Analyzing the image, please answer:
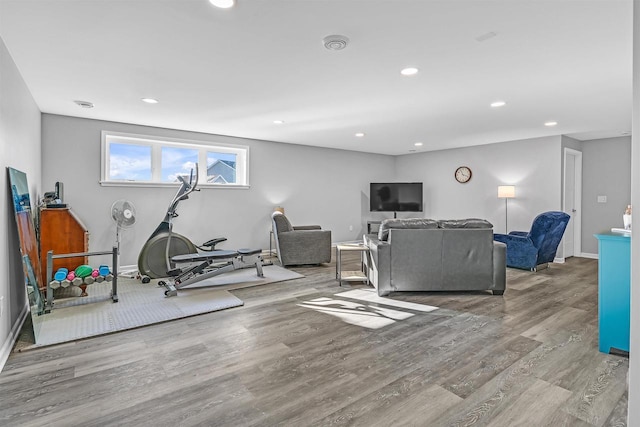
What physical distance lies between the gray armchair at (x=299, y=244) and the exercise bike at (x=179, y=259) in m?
0.69

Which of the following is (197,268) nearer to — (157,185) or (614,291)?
(157,185)

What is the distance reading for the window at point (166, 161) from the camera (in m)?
5.36

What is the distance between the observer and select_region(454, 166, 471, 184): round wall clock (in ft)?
25.2

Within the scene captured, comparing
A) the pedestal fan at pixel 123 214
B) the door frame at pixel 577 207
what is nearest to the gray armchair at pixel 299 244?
the pedestal fan at pixel 123 214

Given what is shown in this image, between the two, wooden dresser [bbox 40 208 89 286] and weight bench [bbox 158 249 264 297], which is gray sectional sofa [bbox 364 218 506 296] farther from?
wooden dresser [bbox 40 208 89 286]

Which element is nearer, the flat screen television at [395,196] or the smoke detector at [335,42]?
the smoke detector at [335,42]

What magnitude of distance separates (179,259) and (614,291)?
173 inches

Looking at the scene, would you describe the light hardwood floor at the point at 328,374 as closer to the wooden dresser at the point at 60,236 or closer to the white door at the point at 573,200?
the wooden dresser at the point at 60,236

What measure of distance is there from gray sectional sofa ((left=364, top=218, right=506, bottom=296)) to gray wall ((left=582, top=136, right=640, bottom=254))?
13.2 ft

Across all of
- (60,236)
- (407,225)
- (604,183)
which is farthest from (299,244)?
(604,183)

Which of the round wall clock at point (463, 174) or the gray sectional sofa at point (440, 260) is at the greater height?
the round wall clock at point (463, 174)

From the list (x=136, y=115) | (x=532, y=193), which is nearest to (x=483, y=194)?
(x=532, y=193)

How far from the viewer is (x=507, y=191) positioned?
661cm

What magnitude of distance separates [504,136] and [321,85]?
446 cm
